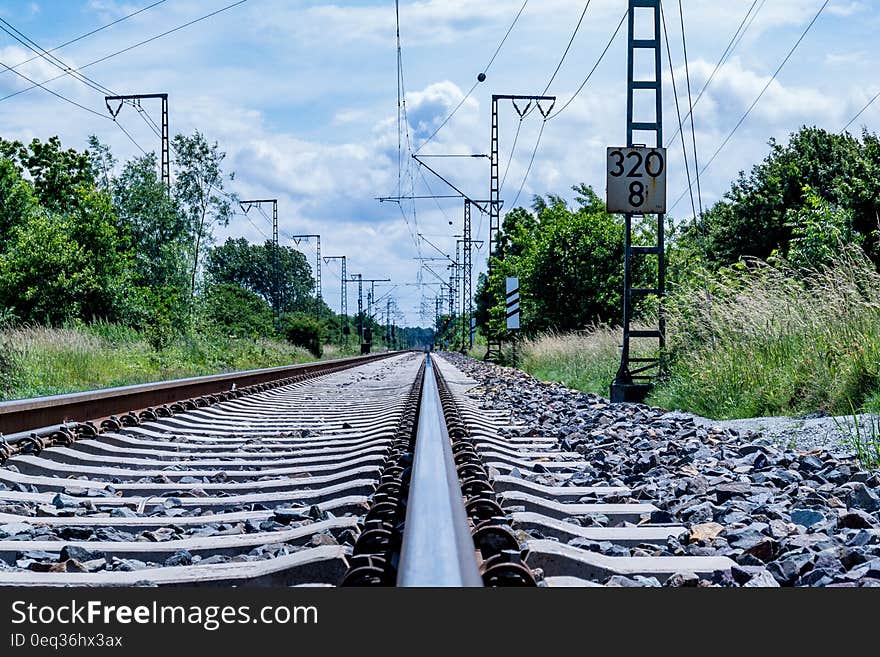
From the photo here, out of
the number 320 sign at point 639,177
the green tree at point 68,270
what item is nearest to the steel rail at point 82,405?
the number 320 sign at point 639,177

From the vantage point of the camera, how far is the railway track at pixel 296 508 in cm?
281

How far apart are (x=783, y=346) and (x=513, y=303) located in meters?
13.9

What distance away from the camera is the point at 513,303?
22.4 metres

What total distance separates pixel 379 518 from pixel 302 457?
2541 mm

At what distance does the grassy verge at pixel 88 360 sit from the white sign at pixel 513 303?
23.6 feet

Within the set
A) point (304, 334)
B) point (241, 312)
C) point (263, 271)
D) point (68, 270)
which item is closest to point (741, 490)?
point (68, 270)

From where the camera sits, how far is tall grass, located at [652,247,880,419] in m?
7.32

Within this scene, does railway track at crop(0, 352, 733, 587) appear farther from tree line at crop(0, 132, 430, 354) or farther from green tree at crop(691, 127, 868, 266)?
green tree at crop(691, 127, 868, 266)

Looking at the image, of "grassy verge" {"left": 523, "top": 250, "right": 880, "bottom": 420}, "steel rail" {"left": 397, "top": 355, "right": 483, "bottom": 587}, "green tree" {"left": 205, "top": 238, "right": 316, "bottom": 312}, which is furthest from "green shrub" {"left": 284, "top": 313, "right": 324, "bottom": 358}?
"green tree" {"left": 205, "top": 238, "right": 316, "bottom": 312}

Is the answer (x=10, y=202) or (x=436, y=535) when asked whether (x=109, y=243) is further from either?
(x=436, y=535)

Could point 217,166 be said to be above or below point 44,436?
above

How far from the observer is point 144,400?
8617mm

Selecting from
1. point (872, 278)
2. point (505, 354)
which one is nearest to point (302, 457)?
point (872, 278)

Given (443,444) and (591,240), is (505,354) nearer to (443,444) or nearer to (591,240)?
(591,240)
